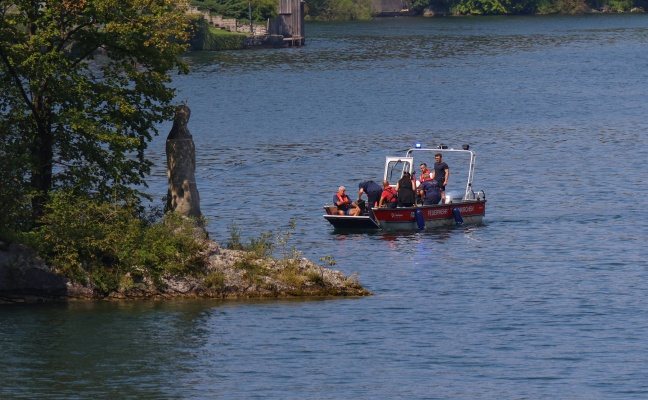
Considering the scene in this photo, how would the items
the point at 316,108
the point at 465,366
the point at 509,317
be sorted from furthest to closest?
the point at 316,108
the point at 509,317
the point at 465,366

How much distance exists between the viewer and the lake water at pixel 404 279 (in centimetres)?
2555

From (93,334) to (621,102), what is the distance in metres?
61.2

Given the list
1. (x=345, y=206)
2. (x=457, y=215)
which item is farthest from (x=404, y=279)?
(x=457, y=215)

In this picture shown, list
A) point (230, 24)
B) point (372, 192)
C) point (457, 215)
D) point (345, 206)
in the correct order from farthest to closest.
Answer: point (230, 24)
point (457, 215)
point (345, 206)
point (372, 192)

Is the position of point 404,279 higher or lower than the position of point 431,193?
lower

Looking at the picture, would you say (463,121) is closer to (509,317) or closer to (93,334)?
(509,317)

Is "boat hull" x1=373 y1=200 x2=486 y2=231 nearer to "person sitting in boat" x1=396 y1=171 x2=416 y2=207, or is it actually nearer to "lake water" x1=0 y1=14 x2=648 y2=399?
"person sitting in boat" x1=396 y1=171 x2=416 y2=207

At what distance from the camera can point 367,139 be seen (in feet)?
219

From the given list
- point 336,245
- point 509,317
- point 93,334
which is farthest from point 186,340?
point 336,245

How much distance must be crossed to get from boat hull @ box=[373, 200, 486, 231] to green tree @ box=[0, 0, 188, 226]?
1188 centimetres

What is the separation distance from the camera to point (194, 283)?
30391mm

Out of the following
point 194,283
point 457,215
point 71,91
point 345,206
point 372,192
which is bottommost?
point 457,215

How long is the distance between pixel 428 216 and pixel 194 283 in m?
14.1

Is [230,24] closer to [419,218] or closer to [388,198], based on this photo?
[388,198]
